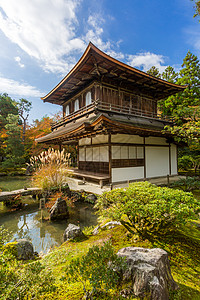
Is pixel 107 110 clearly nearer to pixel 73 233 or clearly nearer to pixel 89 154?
pixel 89 154

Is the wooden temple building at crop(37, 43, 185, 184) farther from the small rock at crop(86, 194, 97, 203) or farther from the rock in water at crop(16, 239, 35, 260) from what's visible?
the rock in water at crop(16, 239, 35, 260)

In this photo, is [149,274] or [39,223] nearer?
[149,274]

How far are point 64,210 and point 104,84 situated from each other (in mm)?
7173

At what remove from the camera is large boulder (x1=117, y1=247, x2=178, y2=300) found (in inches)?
46.7

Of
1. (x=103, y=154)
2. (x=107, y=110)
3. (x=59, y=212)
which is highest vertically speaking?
(x=107, y=110)

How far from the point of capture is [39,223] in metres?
4.61

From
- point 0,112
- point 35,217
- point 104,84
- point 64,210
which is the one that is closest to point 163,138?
point 104,84

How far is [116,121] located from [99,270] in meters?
5.15

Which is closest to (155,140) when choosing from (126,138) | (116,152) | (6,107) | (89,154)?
(126,138)

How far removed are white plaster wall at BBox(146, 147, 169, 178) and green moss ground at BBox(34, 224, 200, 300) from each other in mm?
5723

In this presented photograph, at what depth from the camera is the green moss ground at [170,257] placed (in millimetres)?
1447

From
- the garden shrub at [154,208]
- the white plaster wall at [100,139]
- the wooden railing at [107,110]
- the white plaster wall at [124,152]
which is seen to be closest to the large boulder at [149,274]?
the garden shrub at [154,208]

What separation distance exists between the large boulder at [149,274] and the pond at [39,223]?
2.59 metres

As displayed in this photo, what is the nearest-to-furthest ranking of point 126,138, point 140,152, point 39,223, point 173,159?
point 39,223
point 126,138
point 140,152
point 173,159
